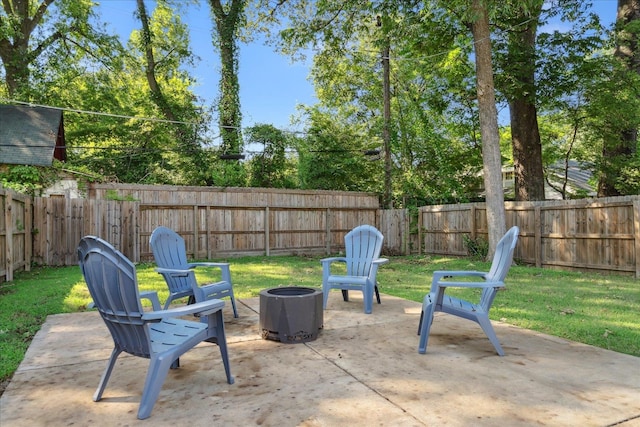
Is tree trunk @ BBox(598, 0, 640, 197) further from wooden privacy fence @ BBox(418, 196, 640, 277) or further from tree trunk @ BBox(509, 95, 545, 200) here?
wooden privacy fence @ BBox(418, 196, 640, 277)

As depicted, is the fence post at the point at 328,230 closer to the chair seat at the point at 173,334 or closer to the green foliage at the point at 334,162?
the green foliage at the point at 334,162

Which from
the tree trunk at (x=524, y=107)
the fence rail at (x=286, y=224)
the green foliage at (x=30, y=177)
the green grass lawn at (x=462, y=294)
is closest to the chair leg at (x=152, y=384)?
the green grass lawn at (x=462, y=294)

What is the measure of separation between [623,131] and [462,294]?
400 inches

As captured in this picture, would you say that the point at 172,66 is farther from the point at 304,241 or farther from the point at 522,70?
the point at 522,70

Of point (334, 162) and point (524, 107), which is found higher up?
point (524, 107)

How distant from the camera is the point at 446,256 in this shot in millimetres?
11430

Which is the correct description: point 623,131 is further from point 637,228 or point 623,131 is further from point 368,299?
point 368,299

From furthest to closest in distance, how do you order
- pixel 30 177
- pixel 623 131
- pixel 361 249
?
pixel 623 131 → pixel 30 177 → pixel 361 249

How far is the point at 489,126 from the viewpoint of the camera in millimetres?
8367

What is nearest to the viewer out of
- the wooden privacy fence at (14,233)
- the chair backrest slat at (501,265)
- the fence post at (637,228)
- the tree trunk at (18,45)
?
the chair backrest slat at (501,265)

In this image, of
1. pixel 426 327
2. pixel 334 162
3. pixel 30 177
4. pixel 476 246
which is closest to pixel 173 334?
pixel 426 327

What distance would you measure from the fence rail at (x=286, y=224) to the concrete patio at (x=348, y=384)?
5.21m

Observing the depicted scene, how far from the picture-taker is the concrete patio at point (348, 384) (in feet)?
6.81

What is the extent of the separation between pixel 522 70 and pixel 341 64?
34.7ft
